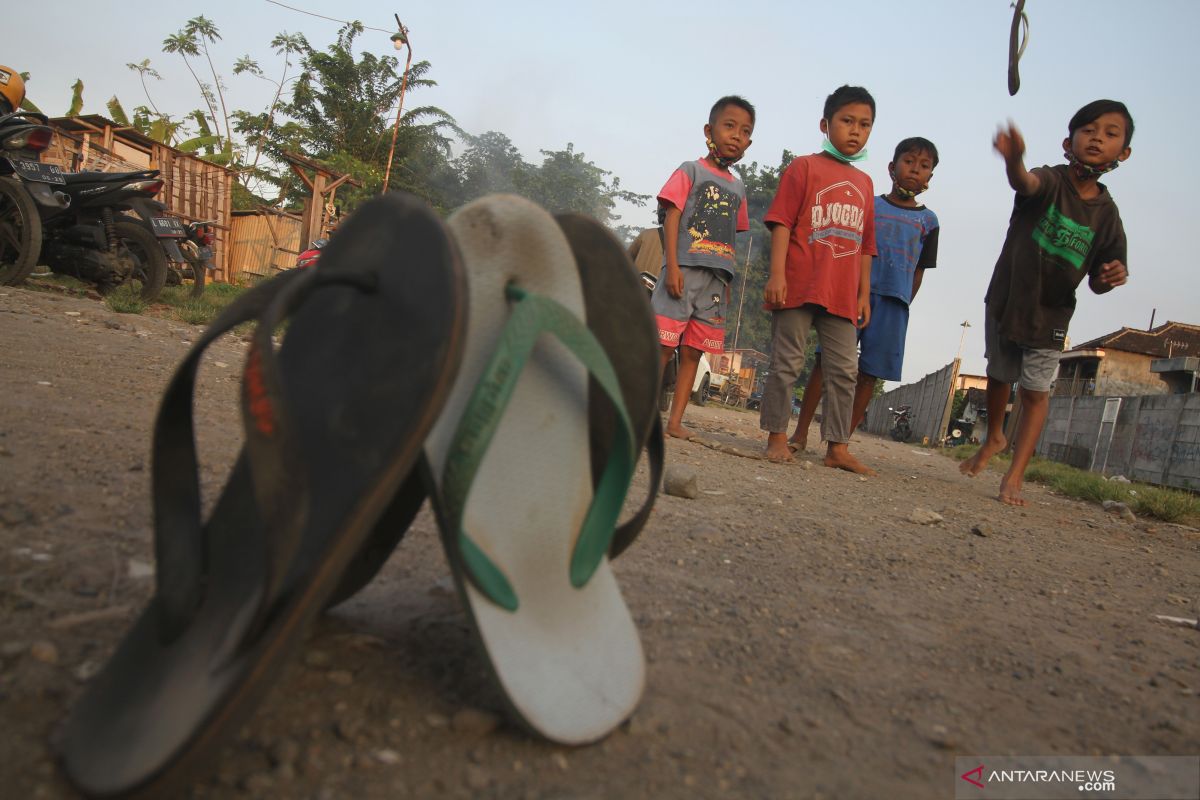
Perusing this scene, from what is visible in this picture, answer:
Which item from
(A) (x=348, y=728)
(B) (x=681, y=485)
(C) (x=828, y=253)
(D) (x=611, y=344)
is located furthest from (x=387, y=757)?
(C) (x=828, y=253)

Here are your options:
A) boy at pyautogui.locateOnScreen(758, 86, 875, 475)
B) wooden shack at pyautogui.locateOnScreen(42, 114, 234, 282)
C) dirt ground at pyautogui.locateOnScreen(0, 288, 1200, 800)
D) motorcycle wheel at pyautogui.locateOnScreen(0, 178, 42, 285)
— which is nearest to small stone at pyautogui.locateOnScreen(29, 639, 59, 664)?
dirt ground at pyautogui.locateOnScreen(0, 288, 1200, 800)

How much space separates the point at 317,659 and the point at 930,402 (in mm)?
20501

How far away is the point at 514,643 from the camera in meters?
0.84

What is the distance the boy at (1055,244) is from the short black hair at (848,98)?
0.67 metres

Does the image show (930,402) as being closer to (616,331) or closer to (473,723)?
(616,331)

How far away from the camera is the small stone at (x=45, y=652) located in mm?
818

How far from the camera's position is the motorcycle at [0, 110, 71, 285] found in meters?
4.48

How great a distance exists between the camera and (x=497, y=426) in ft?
2.74

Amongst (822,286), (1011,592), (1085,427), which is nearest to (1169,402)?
(1085,427)

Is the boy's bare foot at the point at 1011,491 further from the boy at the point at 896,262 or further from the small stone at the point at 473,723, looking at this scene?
the small stone at the point at 473,723

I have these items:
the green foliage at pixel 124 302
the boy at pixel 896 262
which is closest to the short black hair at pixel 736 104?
the boy at pixel 896 262

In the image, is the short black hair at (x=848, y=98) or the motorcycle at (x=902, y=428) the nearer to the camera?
the short black hair at (x=848, y=98)

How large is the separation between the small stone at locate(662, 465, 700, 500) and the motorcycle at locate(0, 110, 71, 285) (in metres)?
4.54

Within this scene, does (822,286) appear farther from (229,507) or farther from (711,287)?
(229,507)
